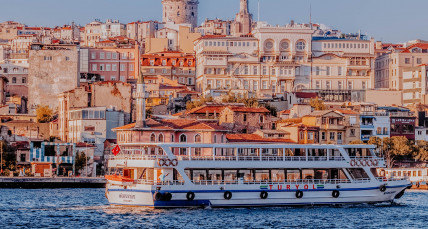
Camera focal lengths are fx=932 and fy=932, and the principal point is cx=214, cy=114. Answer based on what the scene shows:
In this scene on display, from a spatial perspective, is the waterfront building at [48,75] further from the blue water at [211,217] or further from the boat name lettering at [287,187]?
the boat name lettering at [287,187]

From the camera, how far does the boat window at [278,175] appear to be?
142ft

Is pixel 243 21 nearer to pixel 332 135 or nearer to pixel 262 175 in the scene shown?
pixel 332 135

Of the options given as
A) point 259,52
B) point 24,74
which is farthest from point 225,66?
point 24,74

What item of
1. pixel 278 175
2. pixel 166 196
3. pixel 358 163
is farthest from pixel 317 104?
pixel 166 196

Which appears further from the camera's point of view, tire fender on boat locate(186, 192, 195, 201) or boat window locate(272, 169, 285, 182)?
boat window locate(272, 169, 285, 182)

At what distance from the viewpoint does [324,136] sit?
76250 millimetres

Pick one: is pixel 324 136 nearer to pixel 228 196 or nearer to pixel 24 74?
pixel 228 196

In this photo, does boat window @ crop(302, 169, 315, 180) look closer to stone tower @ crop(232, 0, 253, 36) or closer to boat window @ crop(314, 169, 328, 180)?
boat window @ crop(314, 169, 328, 180)

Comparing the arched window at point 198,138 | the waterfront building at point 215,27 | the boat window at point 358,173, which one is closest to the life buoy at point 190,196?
the boat window at point 358,173

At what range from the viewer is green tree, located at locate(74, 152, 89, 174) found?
242 feet

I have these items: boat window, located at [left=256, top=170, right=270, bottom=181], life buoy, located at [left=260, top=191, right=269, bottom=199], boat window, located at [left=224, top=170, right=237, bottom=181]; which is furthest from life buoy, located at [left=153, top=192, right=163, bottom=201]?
boat window, located at [left=256, top=170, right=270, bottom=181]

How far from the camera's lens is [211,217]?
128 ft

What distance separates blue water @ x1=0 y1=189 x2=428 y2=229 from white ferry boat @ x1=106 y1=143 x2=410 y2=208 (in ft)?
1.49

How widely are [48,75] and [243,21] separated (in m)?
48.0
